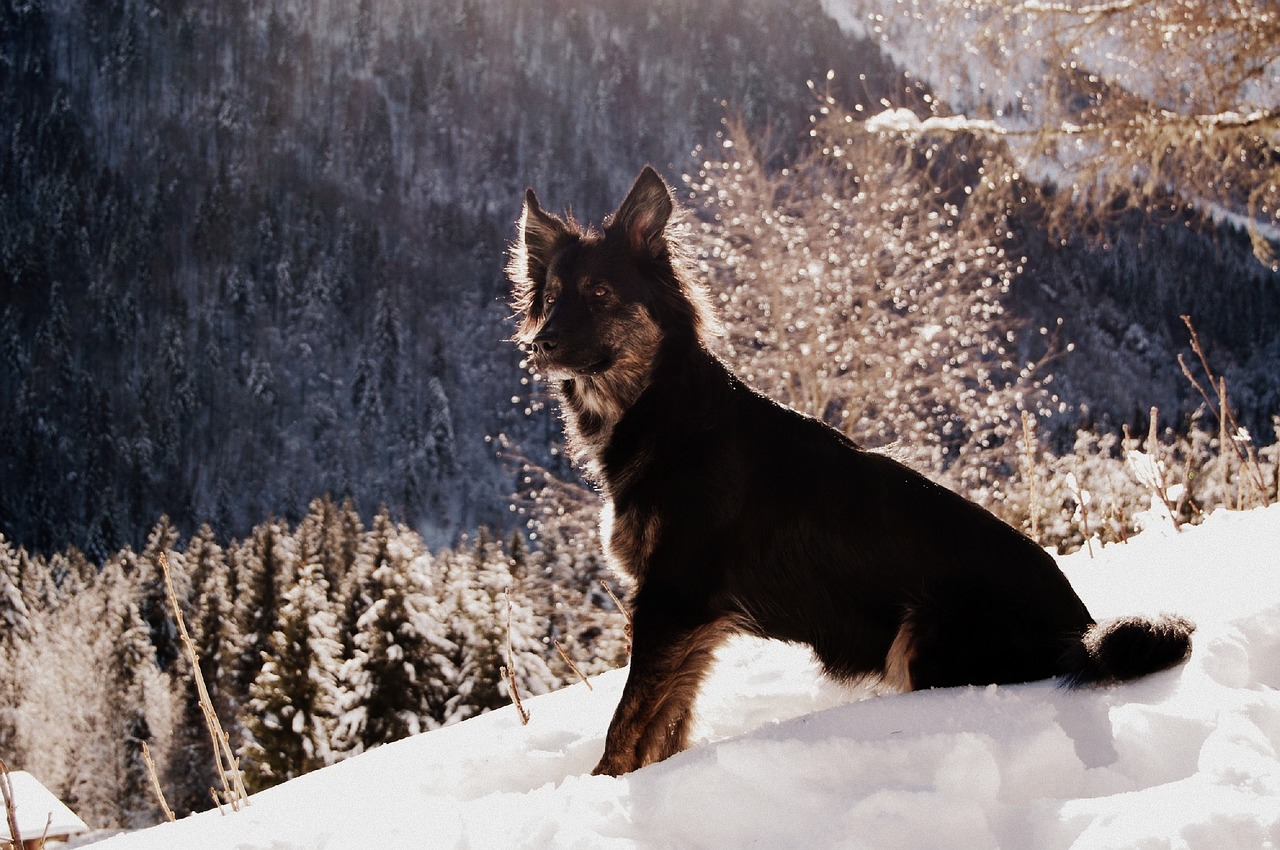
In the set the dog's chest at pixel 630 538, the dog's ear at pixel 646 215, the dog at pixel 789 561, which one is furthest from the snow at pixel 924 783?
the dog's ear at pixel 646 215

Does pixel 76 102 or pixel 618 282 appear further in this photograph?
pixel 76 102

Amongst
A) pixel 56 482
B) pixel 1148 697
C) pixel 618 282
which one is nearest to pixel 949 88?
pixel 618 282

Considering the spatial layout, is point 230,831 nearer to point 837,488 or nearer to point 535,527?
point 837,488

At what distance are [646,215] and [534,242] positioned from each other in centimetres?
57

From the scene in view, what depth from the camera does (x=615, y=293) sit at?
11.3 ft

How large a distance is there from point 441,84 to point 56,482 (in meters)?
111

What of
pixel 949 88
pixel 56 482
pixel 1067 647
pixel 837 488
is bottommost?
pixel 56 482

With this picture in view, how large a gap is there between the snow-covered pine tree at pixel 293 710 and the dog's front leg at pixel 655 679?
2334 cm

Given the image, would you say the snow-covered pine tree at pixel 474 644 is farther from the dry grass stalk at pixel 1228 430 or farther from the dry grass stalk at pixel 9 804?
the dry grass stalk at pixel 9 804

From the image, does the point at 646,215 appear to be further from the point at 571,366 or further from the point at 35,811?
the point at 35,811

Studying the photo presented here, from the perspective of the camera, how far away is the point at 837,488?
288cm

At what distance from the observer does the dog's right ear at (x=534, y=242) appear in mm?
3775

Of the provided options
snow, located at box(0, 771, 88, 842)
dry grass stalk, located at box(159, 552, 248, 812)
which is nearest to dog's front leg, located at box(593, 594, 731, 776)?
dry grass stalk, located at box(159, 552, 248, 812)

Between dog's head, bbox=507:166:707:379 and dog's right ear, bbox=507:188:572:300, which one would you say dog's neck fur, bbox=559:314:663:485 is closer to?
dog's head, bbox=507:166:707:379
